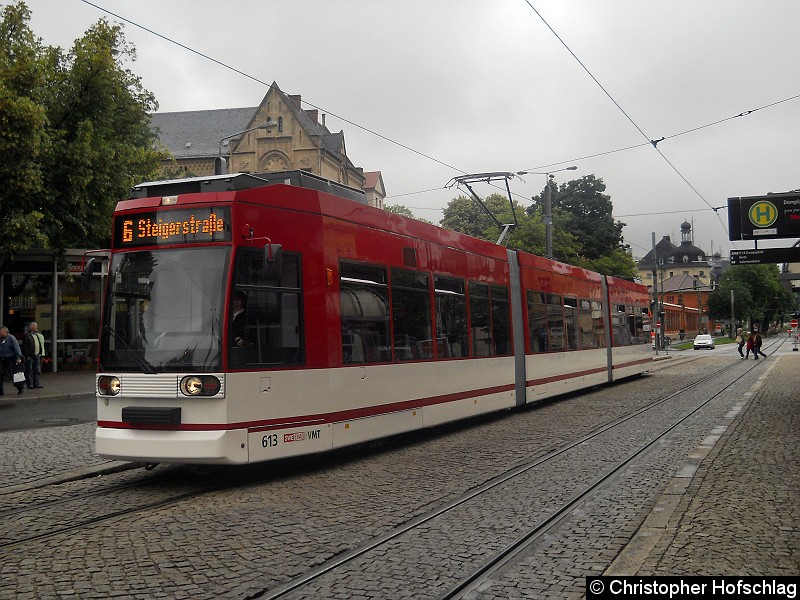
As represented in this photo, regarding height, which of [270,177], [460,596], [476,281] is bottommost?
[460,596]

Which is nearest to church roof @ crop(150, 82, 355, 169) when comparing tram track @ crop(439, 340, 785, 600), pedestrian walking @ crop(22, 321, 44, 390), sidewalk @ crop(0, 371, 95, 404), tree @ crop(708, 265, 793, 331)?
sidewalk @ crop(0, 371, 95, 404)

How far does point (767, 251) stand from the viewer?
2372cm

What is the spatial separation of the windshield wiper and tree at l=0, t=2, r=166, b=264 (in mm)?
13214

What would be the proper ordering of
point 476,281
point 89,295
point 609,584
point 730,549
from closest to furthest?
point 609,584 < point 730,549 < point 476,281 < point 89,295

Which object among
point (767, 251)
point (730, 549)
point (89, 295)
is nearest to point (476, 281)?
point (730, 549)

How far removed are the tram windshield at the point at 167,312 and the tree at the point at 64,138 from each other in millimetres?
13150

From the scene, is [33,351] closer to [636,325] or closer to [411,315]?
[411,315]

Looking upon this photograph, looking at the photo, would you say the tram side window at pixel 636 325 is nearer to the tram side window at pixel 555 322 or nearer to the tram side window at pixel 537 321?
the tram side window at pixel 555 322

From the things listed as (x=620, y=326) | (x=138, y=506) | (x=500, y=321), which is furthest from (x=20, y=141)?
(x=620, y=326)

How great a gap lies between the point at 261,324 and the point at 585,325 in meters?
13.5

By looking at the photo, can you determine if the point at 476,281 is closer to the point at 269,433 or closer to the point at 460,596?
the point at 269,433

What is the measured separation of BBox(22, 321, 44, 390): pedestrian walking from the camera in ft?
69.5

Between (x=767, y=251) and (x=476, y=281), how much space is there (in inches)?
527

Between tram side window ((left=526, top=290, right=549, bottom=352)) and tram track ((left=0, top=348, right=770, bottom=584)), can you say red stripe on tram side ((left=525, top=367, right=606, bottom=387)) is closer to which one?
tram side window ((left=526, top=290, right=549, bottom=352))
